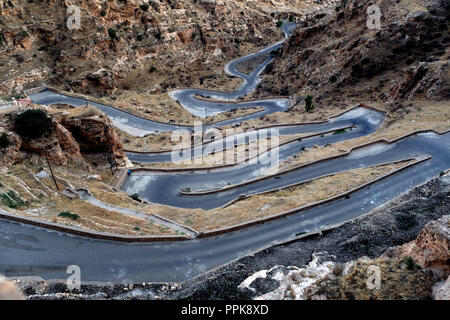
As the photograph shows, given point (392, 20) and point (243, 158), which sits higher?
point (392, 20)

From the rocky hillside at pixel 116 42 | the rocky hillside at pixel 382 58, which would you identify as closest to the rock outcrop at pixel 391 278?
the rocky hillside at pixel 382 58

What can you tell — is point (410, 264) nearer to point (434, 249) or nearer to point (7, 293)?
point (434, 249)

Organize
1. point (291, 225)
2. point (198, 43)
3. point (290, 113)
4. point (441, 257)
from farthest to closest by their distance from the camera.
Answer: point (198, 43) → point (290, 113) → point (291, 225) → point (441, 257)

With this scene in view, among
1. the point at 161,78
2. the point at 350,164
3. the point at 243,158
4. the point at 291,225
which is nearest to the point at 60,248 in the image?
the point at 291,225

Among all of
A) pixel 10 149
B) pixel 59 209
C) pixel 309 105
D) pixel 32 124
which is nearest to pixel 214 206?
pixel 59 209

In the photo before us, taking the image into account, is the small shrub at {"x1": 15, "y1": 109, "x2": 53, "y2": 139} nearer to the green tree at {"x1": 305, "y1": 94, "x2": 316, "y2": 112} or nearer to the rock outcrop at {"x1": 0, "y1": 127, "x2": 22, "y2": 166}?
the rock outcrop at {"x1": 0, "y1": 127, "x2": 22, "y2": 166}

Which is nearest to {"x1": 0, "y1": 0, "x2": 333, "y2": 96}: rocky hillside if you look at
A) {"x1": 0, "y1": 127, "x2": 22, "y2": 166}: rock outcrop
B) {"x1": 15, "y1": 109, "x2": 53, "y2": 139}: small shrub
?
{"x1": 15, "y1": 109, "x2": 53, "y2": 139}: small shrub

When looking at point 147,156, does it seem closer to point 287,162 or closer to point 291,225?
point 287,162
